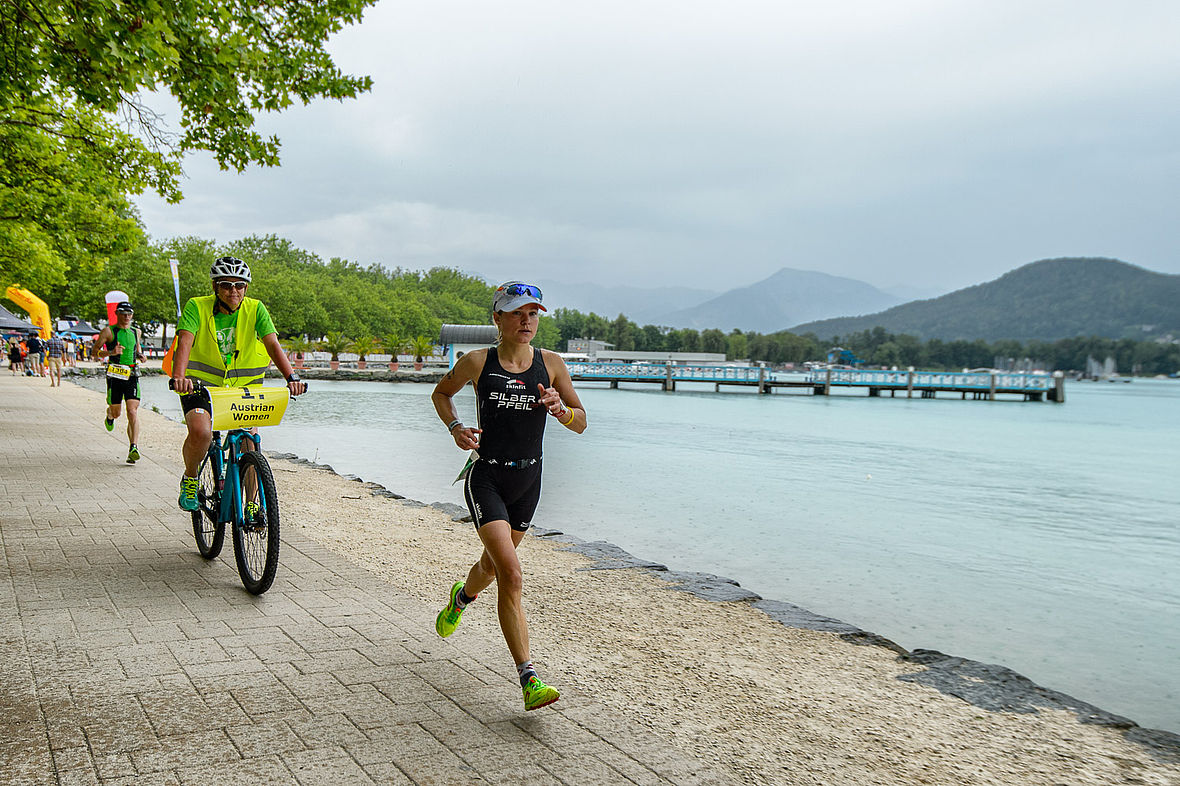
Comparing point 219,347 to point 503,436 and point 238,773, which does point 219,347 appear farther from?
point 238,773

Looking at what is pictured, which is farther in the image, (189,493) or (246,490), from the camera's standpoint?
(189,493)

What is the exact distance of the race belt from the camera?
11938 millimetres

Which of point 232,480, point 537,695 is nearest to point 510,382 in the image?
point 537,695

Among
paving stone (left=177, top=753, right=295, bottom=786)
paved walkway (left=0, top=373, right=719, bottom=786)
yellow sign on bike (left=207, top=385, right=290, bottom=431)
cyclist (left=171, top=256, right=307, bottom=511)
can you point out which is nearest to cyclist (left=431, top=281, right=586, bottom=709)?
paved walkway (left=0, top=373, right=719, bottom=786)

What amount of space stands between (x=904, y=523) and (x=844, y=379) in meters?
81.7

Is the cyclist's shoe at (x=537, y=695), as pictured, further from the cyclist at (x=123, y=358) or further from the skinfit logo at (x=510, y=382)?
the cyclist at (x=123, y=358)

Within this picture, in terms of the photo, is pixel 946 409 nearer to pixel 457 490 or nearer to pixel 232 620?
pixel 457 490

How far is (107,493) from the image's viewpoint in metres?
9.61

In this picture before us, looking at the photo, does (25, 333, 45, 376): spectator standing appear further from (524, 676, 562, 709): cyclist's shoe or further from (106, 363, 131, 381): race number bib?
(524, 676, 562, 709): cyclist's shoe

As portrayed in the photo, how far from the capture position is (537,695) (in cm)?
394

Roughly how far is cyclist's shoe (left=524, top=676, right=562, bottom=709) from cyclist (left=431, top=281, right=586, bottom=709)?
6 cm

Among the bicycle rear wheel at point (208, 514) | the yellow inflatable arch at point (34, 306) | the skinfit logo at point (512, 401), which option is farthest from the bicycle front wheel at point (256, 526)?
the yellow inflatable arch at point (34, 306)

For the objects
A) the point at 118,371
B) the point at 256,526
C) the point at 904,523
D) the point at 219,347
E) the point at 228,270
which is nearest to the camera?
the point at 256,526

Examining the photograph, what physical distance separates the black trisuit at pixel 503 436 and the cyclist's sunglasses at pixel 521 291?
10.8 inches
